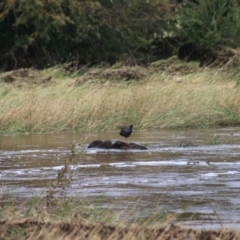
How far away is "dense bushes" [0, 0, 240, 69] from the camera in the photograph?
115 ft

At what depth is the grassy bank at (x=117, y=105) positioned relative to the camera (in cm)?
1898

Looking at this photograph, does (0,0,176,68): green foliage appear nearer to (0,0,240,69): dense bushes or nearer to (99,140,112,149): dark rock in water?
(0,0,240,69): dense bushes

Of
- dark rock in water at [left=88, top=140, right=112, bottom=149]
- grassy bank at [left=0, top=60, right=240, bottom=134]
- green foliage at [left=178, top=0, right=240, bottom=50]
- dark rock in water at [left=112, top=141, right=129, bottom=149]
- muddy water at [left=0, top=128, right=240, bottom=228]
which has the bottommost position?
green foliage at [left=178, top=0, right=240, bottom=50]

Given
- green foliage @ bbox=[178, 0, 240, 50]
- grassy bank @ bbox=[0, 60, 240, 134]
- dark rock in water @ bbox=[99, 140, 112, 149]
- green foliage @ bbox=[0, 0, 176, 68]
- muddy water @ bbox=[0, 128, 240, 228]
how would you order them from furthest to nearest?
green foliage @ bbox=[178, 0, 240, 50] < green foliage @ bbox=[0, 0, 176, 68] < grassy bank @ bbox=[0, 60, 240, 134] < dark rock in water @ bbox=[99, 140, 112, 149] < muddy water @ bbox=[0, 128, 240, 228]

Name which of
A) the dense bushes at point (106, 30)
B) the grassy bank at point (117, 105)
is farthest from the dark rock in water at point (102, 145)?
the dense bushes at point (106, 30)

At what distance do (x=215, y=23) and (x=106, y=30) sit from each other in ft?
14.6

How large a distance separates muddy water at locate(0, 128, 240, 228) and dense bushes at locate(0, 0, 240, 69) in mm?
17836

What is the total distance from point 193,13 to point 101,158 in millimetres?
24150

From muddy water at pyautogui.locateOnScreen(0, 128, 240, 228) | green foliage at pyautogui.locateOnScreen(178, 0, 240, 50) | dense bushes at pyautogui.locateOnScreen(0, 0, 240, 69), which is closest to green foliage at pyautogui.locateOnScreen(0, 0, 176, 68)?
dense bushes at pyautogui.locateOnScreen(0, 0, 240, 69)

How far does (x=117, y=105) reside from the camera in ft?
64.7

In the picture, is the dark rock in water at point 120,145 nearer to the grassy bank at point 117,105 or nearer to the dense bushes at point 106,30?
the grassy bank at point 117,105

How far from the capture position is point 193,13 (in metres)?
37.0

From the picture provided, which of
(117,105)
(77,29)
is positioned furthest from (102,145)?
(77,29)

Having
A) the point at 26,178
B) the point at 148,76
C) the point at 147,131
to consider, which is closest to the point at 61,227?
the point at 26,178
